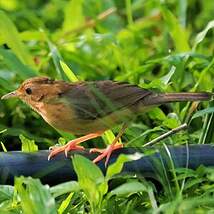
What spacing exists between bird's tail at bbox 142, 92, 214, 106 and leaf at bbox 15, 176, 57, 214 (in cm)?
114

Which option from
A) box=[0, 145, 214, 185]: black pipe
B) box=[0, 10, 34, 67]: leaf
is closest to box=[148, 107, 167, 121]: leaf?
box=[0, 145, 214, 185]: black pipe

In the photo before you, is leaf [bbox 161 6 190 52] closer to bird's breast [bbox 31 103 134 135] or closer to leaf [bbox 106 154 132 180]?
bird's breast [bbox 31 103 134 135]

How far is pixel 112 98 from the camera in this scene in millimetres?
4883

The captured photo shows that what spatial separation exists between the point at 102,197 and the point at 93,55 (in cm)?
280

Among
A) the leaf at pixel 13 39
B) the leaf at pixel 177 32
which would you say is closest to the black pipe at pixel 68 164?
the leaf at pixel 13 39

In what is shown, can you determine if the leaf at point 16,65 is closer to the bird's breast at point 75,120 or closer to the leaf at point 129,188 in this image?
the bird's breast at point 75,120

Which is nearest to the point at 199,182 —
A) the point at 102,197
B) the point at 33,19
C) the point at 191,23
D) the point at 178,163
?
the point at 178,163

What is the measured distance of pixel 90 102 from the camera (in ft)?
16.1

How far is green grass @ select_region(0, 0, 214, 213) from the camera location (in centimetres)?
401

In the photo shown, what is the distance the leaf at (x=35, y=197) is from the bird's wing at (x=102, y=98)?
3.09ft

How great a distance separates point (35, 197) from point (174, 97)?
1.26 meters

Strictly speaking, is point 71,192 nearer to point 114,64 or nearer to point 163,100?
point 163,100

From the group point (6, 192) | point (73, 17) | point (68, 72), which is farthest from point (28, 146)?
point (73, 17)

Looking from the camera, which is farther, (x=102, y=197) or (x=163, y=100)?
(x=163, y=100)
